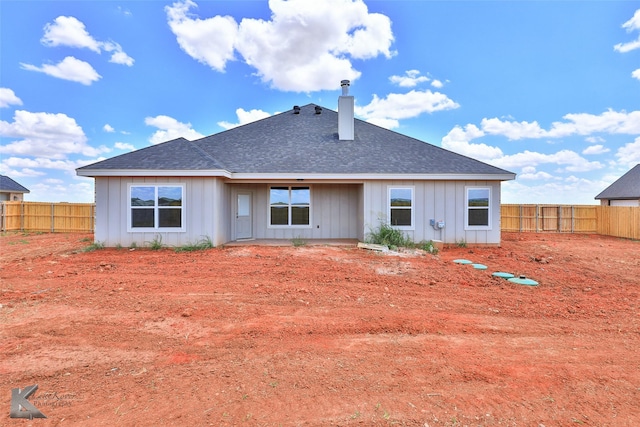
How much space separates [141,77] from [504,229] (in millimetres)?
20282

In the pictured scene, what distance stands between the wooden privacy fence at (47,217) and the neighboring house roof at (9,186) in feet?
25.4

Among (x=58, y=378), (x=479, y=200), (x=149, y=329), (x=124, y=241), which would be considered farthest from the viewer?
(x=479, y=200)

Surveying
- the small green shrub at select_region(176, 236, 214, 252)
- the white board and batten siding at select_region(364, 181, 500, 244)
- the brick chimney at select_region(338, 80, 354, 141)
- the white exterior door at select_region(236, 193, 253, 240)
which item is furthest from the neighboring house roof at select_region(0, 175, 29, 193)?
the white board and batten siding at select_region(364, 181, 500, 244)

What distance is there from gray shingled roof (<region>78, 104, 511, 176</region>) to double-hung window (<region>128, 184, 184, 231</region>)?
750 mm

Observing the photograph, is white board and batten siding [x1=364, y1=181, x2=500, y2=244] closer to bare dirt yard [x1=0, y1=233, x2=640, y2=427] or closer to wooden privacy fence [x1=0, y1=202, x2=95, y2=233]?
bare dirt yard [x1=0, y1=233, x2=640, y2=427]

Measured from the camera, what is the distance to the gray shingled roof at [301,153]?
10.5m

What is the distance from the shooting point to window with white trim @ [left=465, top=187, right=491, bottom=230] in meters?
11.3

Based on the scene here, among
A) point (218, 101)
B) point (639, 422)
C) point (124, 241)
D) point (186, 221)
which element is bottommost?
point (639, 422)

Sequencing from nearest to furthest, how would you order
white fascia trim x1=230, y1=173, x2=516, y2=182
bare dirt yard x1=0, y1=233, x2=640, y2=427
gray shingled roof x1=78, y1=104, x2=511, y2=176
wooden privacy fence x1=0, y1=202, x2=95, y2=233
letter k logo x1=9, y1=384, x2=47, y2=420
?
letter k logo x1=9, y1=384, x2=47, y2=420, bare dirt yard x1=0, y1=233, x2=640, y2=427, gray shingled roof x1=78, y1=104, x2=511, y2=176, white fascia trim x1=230, y1=173, x2=516, y2=182, wooden privacy fence x1=0, y1=202, x2=95, y2=233

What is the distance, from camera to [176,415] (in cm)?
225

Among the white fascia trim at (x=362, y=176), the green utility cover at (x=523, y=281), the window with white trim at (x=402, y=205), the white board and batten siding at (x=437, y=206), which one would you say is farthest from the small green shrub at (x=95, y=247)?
the green utility cover at (x=523, y=281)

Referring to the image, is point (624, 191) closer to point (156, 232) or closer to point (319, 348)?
point (319, 348)

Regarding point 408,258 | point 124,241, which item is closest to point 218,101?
point 124,241

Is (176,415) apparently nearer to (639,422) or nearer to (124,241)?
(639,422)
